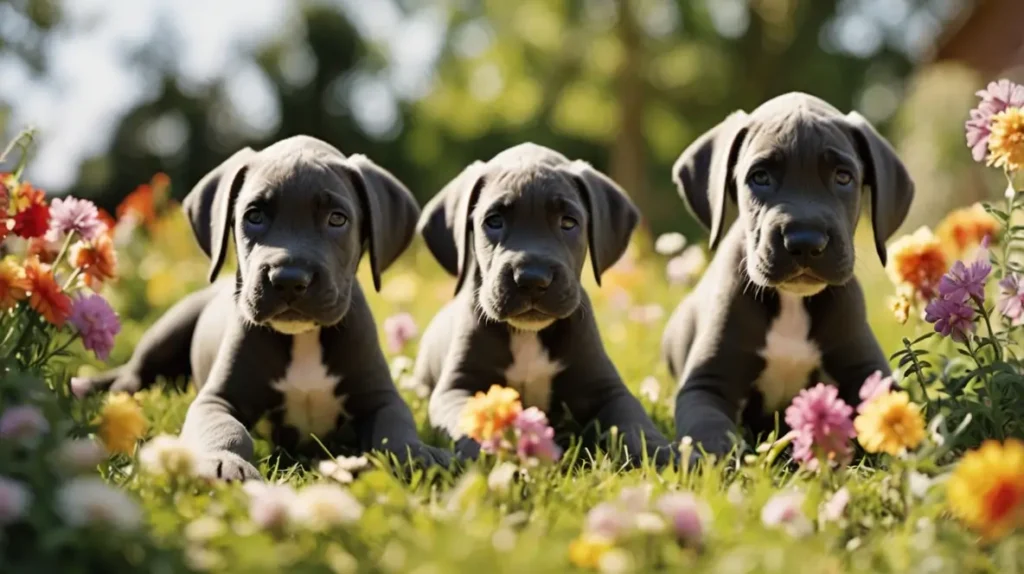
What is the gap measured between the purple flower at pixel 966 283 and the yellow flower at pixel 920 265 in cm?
81

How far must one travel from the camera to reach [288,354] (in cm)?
529

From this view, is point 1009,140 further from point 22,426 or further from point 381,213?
point 22,426

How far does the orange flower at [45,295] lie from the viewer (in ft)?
14.7

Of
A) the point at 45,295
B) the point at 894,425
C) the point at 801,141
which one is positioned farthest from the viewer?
the point at 801,141

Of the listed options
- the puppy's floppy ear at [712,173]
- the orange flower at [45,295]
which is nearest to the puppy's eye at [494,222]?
the puppy's floppy ear at [712,173]

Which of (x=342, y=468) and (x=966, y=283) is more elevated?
(x=966, y=283)

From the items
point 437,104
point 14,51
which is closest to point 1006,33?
point 437,104

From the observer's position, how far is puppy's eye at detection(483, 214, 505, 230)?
17.3ft

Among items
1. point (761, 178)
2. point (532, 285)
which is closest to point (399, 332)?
point (532, 285)

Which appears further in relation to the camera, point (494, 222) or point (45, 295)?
point (494, 222)

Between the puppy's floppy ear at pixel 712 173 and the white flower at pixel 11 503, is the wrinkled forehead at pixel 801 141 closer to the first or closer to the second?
the puppy's floppy ear at pixel 712 173

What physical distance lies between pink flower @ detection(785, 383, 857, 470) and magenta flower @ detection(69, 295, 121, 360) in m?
2.76

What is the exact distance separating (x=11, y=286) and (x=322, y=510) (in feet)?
6.56

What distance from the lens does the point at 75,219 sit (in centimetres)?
506
